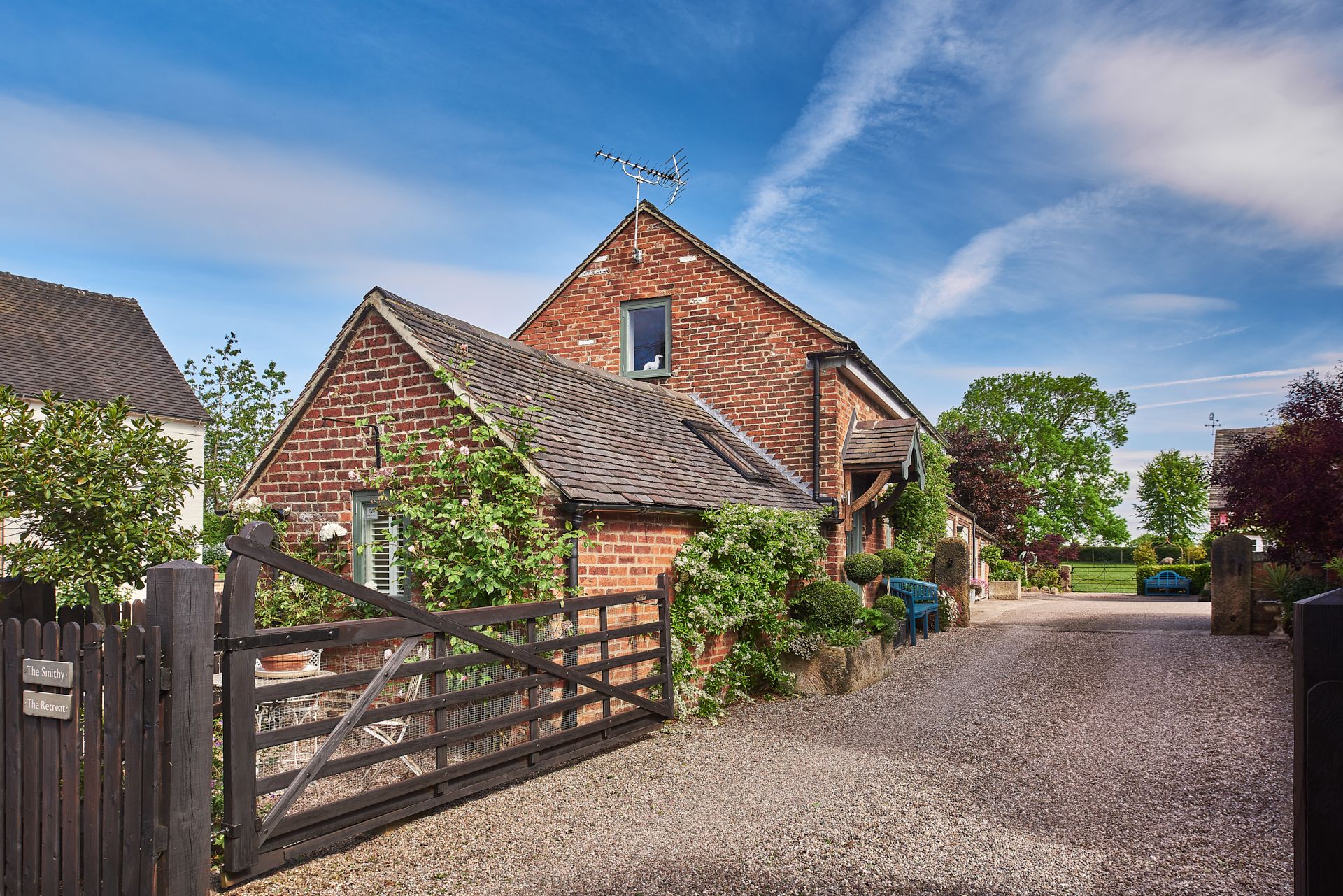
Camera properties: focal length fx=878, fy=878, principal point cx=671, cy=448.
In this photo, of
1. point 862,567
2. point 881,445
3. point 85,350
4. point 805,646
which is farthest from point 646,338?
point 85,350

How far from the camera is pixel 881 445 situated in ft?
51.5

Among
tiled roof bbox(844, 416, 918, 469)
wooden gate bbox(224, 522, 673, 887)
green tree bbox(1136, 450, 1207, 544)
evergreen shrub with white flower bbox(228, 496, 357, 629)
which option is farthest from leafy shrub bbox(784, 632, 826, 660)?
green tree bbox(1136, 450, 1207, 544)

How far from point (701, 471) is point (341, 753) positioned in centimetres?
644

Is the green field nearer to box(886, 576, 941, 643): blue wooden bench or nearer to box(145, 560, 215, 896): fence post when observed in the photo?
box(886, 576, 941, 643): blue wooden bench

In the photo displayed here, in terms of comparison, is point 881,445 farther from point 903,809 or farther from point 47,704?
point 47,704

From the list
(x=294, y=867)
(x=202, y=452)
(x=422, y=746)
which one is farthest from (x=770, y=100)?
(x=202, y=452)

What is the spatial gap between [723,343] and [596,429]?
5331 mm

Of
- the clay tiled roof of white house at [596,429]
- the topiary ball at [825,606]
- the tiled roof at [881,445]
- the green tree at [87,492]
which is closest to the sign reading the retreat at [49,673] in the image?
the clay tiled roof of white house at [596,429]

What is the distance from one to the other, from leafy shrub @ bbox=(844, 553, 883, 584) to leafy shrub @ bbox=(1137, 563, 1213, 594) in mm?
20532

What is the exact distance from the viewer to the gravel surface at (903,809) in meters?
5.41

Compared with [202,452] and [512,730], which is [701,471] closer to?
[512,730]

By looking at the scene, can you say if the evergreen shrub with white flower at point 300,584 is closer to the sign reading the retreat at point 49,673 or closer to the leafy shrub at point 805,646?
the sign reading the retreat at point 49,673

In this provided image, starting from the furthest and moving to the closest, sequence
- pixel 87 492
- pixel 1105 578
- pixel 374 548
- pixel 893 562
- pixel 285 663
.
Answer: pixel 1105 578 < pixel 893 562 < pixel 87 492 < pixel 374 548 < pixel 285 663

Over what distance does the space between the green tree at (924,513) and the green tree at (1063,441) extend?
28.4 metres
